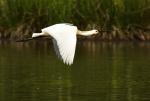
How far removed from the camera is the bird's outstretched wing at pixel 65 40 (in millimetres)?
15148

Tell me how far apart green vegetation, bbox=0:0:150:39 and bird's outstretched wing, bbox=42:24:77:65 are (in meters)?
18.9

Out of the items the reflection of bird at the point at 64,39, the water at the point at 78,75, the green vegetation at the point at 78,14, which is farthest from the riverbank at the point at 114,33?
the reflection of bird at the point at 64,39

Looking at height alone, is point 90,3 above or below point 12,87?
above

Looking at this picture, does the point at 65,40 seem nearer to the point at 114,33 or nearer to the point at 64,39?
the point at 64,39

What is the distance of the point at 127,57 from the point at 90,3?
934cm

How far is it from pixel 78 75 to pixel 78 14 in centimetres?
1414

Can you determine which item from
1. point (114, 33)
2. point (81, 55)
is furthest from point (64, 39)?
point (114, 33)

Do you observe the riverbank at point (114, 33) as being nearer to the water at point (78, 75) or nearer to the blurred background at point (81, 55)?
the blurred background at point (81, 55)

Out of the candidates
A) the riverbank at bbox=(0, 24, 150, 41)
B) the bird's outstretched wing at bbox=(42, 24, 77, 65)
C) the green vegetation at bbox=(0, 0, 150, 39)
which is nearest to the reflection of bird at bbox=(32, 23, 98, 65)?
the bird's outstretched wing at bbox=(42, 24, 77, 65)

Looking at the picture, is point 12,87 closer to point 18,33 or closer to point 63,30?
point 63,30

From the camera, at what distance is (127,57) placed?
90.3ft

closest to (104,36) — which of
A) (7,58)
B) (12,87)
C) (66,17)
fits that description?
(66,17)

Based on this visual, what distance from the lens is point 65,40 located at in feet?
51.7

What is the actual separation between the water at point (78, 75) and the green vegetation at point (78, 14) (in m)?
4.31
